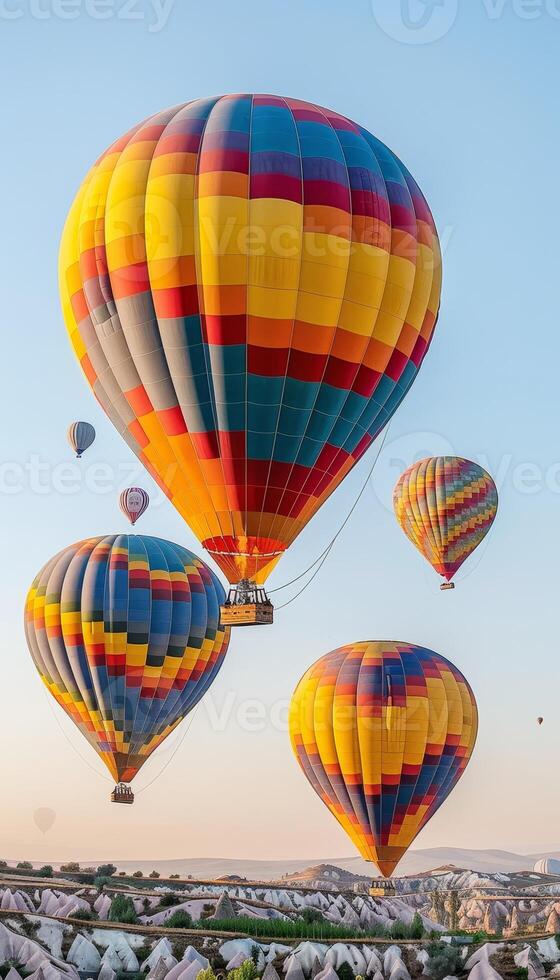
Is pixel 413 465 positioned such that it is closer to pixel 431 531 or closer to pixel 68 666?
pixel 431 531

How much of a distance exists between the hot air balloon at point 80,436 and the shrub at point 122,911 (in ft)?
56.3

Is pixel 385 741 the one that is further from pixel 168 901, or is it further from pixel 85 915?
pixel 85 915

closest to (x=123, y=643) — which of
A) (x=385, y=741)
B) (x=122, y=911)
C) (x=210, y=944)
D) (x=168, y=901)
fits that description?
(x=168, y=901)

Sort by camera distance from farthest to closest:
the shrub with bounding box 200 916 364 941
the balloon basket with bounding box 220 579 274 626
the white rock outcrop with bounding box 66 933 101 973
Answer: the shrub with bounding box 200 916 364 941, the white rock outcrop with bounding box 66 933 101 973, the balloon basket with bounding box 220 579 274 626

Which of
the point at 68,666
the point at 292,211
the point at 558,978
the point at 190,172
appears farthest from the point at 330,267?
the point at 68,666

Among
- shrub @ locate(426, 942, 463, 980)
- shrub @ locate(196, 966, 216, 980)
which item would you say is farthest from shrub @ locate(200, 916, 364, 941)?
shrub @ locate(196, 966, 216, 980)

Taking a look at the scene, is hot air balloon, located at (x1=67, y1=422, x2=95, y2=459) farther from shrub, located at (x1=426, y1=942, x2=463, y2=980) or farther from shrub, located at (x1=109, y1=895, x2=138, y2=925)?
shrub, located at (x1=426, y1=942, x2=463, y2=980)

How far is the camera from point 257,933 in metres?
32.6

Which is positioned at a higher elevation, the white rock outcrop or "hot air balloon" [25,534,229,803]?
"hot air balloon" [25,534,229,803]

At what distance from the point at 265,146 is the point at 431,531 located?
29119 mm

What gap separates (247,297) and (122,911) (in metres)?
18.7

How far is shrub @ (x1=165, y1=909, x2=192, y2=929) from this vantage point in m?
32.8

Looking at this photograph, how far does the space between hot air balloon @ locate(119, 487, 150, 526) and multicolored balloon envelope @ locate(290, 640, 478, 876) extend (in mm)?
9963

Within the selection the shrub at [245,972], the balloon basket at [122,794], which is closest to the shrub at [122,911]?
the balloon basket at [122,794]
